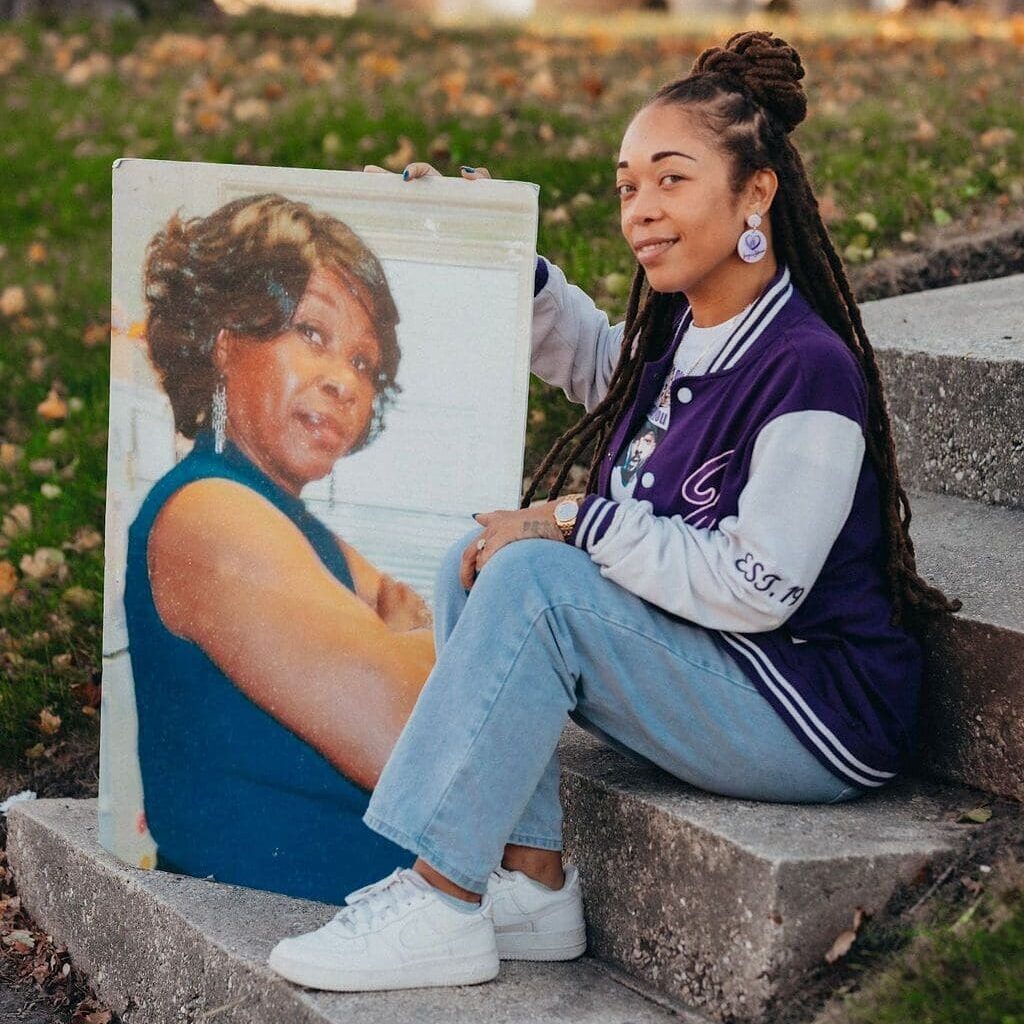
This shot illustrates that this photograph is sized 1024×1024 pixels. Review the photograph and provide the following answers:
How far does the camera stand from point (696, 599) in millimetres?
2195

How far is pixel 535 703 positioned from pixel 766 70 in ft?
3.22

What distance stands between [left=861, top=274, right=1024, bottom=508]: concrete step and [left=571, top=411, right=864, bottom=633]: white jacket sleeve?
0.92 m

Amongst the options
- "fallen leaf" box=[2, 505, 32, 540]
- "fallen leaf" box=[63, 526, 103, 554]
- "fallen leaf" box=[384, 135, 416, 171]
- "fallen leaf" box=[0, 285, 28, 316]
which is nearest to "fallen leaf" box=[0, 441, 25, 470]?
"fallen leaf" box=[2, 505, 32, 540]

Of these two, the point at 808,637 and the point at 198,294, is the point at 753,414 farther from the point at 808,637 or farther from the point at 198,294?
the point at 198,294

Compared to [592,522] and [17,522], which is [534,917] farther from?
[17,522]

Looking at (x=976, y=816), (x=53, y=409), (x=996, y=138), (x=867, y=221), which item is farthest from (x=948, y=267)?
(x=53, y=409)

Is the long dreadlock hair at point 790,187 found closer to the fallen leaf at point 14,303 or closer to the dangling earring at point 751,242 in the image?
the dangling earring at point 751,242

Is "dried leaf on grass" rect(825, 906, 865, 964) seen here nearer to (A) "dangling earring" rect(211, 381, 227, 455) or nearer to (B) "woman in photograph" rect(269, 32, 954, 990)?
(B) "woman in photograph" rect(269, 32, 954, 990)

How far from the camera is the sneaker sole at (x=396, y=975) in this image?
2.24 metres

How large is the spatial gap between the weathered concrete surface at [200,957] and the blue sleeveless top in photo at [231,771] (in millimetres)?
54

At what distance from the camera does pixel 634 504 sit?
2.28m

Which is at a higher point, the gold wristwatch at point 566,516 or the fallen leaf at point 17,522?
the gold wristwatch at point 566,516

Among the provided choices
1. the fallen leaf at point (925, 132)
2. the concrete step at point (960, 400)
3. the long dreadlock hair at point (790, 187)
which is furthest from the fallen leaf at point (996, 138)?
the long dreadlock hair at point (790, 187)

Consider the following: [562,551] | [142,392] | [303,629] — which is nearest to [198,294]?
[142,392]
